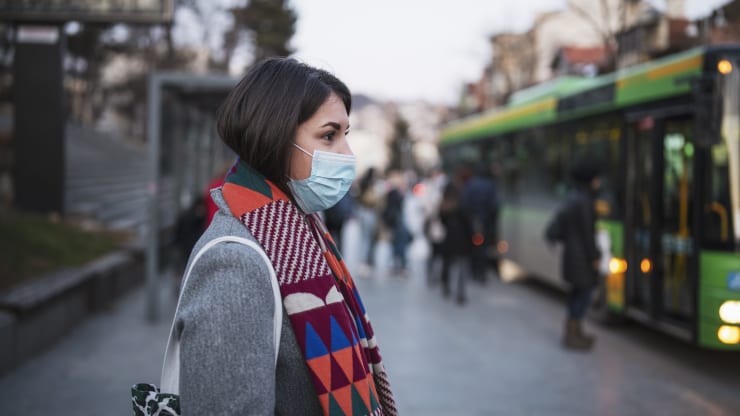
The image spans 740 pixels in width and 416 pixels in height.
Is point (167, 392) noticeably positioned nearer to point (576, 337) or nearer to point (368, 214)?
point (576, 337)

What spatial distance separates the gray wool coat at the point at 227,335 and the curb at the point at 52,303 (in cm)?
559

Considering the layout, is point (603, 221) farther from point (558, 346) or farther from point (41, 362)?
point (41, 362)

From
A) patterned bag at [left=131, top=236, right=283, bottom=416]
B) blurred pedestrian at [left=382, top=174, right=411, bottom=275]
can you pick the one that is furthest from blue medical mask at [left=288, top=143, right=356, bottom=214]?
blurred pedestrian at [left=382, top=174, right=411, bottom=275]

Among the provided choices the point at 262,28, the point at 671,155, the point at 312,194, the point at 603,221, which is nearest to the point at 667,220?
the point at 671,155

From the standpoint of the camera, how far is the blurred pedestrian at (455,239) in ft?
36.2

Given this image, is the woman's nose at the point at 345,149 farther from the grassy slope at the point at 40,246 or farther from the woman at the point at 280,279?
the grassy slope at the point at 40,246

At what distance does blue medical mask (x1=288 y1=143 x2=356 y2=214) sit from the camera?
186 centimetres

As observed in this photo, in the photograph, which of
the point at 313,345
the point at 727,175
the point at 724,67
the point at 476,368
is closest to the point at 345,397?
the point at 313,345

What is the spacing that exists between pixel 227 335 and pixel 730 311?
6339 millimetres

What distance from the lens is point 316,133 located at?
185cm

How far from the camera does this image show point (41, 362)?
7070 mm

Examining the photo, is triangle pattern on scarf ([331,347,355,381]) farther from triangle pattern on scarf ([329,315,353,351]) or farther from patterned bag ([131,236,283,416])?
patterned bag ([131,236,283,416])

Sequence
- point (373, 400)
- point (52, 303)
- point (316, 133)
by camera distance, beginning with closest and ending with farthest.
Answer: point (373, 400) < point (316, 133) < point (52, 303)

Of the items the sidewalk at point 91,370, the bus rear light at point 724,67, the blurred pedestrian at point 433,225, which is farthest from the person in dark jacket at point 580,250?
the sidewalk at point 91,370
